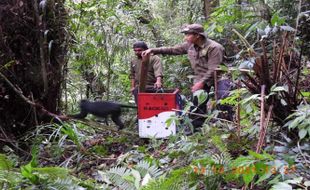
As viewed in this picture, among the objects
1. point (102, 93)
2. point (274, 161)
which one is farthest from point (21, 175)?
point (102, 93)

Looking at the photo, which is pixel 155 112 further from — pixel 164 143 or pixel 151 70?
pixel 151 70

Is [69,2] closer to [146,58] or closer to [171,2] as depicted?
[146,58]

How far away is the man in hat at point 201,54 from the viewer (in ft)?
16.4

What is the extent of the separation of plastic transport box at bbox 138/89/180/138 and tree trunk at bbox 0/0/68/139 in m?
1.20

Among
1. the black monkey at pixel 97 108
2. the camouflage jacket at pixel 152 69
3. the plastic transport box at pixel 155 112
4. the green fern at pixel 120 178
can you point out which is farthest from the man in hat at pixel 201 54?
the green fern at pixel 120 178

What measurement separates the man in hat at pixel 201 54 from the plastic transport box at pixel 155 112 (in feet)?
1.15

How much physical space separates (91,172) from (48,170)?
1251 mm

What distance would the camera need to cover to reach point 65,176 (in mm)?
2846

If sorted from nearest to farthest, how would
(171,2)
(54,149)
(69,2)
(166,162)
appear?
1. (166,162)
2. (54,149)
3. (69,2)
4. (171,2)

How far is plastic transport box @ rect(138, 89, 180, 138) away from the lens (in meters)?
4.69

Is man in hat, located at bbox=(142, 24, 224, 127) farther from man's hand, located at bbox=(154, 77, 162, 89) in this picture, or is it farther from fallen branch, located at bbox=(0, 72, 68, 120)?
fallen branch, located at bbox=(0, 72, 68, 120)

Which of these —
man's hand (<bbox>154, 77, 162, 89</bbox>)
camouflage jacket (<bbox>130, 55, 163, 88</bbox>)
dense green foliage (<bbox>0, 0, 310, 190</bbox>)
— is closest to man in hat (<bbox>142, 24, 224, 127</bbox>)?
dense green foliage (<bbox>0, 0, 310, 190</bbox>)

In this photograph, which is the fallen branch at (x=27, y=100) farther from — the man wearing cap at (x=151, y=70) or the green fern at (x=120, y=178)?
the green fern at (x=120, y=178)

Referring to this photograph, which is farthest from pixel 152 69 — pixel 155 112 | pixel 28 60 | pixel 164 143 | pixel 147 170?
pixel 147 170
